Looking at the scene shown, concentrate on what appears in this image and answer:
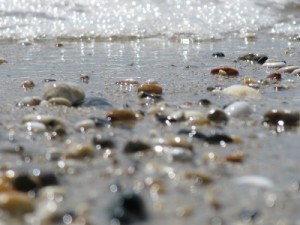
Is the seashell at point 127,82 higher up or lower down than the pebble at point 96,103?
higher up

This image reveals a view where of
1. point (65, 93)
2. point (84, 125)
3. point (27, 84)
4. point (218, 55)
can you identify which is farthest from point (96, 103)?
point (218, 55)

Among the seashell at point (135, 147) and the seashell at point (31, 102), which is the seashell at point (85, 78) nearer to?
the seashell at point (31, 102)

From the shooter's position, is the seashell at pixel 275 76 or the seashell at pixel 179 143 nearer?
the seashell at pixel 179 143

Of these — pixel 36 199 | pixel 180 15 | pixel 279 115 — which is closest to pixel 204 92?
pixel 279 115

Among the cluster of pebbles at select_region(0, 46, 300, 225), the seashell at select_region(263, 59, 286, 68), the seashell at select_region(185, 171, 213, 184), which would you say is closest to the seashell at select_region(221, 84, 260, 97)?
the cluster of pebbles at select_region(0, 46, 300, 225)

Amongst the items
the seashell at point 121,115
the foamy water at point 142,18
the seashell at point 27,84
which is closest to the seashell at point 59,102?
the seashell at point 121,115

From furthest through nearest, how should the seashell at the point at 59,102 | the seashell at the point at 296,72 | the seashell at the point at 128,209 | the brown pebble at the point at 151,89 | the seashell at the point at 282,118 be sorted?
1. the seashell at the point at 296,72
2. the brown pebble at the point at 151,89
3. the seashell at the point at 59,102
4. the seashell at the point at 282,118
5. the seashell at the point at 128,209

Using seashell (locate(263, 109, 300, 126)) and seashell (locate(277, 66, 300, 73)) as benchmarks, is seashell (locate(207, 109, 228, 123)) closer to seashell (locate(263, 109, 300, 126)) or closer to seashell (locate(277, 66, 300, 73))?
seashell (locate(263, 109, 300, 126))
